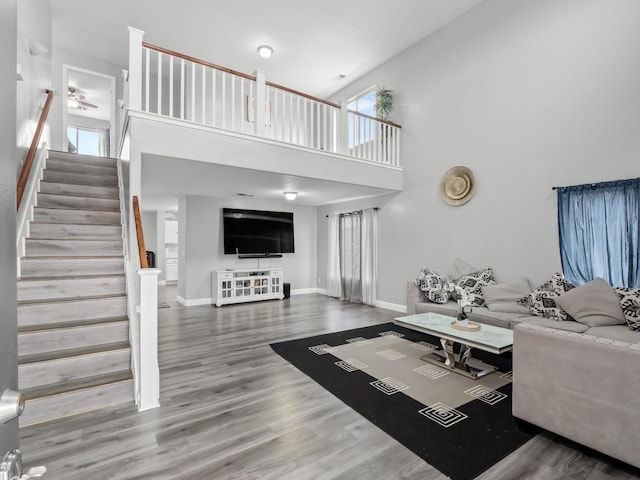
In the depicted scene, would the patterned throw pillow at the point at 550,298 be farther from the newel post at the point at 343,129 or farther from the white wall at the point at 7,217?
the white wall at the point at 7,217

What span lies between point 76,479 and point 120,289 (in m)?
1.90

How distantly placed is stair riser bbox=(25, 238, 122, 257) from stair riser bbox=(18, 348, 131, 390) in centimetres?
131

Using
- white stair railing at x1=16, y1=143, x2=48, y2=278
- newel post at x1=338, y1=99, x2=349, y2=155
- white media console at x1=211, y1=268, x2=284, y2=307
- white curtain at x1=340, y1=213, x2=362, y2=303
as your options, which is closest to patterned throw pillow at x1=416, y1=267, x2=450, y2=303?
white curtain at x1=340, y1=213, x2=362, y2=303

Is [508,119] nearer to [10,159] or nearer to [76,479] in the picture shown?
[10,159]

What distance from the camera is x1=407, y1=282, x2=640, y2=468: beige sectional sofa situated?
1708mm

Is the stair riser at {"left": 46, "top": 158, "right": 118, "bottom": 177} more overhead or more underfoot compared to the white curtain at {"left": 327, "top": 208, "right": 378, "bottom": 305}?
more overhead

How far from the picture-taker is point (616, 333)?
2975mm

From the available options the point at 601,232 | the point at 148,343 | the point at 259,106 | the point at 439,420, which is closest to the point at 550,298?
the point at 601,232

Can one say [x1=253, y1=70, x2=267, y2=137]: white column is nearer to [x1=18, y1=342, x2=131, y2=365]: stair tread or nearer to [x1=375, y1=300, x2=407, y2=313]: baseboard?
[x1=18, y1=342, x2=131, y2=365]: stair tread

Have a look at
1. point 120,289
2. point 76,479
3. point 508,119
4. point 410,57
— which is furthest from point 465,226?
point 76,479

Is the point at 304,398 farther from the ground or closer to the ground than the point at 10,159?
closer to the ground

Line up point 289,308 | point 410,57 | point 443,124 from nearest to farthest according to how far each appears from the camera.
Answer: point 443,124 < point 410,57 < point 289,308

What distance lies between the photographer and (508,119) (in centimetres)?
444

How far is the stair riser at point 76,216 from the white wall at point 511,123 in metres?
4.49
